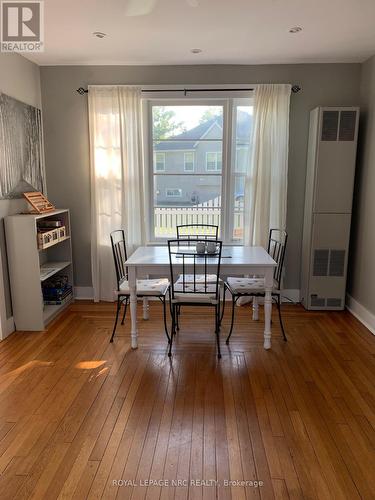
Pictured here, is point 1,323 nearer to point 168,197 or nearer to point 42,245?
point 42,245

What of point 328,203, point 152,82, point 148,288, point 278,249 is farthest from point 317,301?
point 152,82

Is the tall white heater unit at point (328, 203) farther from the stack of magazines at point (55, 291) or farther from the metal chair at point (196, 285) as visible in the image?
the stack of magazines at point (55, 291)

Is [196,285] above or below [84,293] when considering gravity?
above

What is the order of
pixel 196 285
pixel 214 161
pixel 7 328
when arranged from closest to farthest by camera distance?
pixel 196 285 < pixel 7 328 < pixel 214 161

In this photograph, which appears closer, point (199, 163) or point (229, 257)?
point (229, 257)

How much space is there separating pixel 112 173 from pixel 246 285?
1987mm

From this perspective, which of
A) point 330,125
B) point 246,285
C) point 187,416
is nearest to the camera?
point 187,416

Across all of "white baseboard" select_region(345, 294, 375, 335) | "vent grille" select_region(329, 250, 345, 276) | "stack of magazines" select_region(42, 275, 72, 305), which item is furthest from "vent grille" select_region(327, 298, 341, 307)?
"stack of magazines" select_region(42, 275, 72, 305)

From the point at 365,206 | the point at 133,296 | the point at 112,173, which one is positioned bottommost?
the point at 133,296

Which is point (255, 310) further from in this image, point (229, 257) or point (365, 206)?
point (365, 206)

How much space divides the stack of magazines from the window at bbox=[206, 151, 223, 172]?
2153 mm

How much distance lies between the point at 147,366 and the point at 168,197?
214 cm

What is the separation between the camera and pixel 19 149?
3547 millimetres

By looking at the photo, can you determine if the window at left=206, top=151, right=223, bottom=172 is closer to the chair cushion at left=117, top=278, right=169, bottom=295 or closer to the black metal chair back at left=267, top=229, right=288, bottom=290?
the black metal chair back at left=267, top=229, right=288, bottom=290
